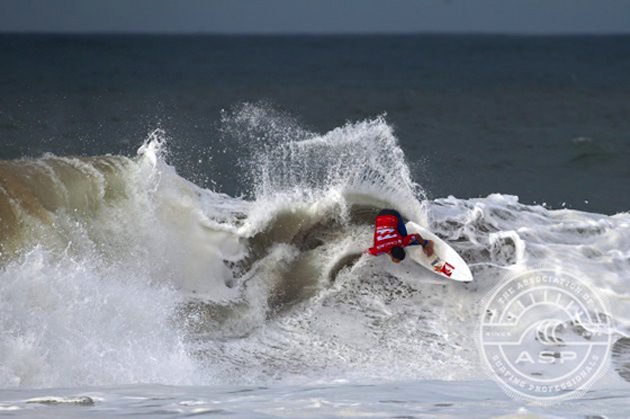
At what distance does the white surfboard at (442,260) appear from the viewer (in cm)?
965

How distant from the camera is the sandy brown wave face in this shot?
8.57 metres

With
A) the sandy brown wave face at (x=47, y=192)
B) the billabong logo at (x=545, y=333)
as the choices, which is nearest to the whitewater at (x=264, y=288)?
the sandy brown wave face at (x=47, y=192)

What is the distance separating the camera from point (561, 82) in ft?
151

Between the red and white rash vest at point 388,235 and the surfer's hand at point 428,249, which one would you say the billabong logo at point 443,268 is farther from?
the red and white rash vest at point 388,235

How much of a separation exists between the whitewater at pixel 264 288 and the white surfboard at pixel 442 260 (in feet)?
0.32

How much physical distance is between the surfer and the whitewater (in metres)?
0.14

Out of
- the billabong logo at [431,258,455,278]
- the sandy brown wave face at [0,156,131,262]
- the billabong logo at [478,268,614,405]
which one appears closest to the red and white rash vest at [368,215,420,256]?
the billabong logo at [431,258,455,278]

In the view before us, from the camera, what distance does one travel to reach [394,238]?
9.84 m

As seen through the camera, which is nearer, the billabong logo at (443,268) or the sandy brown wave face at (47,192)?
the sandy brown wave face at (47,192)

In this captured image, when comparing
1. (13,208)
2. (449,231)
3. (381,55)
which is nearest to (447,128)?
(449,231)

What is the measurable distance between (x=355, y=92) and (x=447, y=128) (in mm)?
12623

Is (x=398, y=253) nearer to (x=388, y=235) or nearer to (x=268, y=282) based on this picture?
(x=388, y=235)

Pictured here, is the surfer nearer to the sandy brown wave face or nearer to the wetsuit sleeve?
the wetsuit sleeve

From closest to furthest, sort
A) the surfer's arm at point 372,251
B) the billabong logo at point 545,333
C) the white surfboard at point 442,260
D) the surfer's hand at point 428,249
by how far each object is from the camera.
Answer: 1. the billabong logo at point 545,333
2. the white surfboard at point 442,260
3. the surfer's hand at point 428,249
4. the surfer's arm at point 372,251
